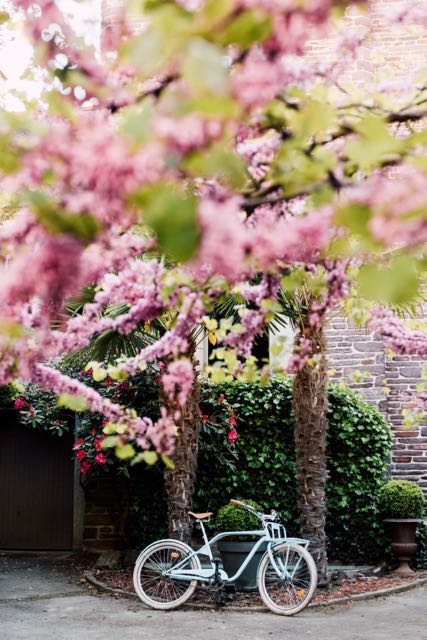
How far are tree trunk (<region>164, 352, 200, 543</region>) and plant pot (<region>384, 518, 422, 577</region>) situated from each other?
2809mm

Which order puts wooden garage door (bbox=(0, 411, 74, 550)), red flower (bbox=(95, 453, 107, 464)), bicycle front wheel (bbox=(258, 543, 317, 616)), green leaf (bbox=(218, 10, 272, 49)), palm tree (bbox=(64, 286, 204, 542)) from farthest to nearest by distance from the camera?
wooden garage door (bbox=(0, 411, 74, 550)) < red flower (bbox=(95, 453, 107, 464)) < palm tree (bbox=(64, 286, 204, 542)) < bicycle front wheel (bbox=(258, 543, 317, 616)) < green leaf (bbox=(218, 10, 272, 49))

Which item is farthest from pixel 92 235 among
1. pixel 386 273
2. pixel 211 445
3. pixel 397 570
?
→ pixel 397 570

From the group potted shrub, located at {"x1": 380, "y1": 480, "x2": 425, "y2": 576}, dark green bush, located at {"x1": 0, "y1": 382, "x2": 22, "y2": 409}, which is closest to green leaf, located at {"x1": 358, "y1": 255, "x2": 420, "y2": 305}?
potted shrub, located at {"x1": 380, "y1": 480, "x2": 425, "y2": 576}

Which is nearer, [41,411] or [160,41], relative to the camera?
[160,41]

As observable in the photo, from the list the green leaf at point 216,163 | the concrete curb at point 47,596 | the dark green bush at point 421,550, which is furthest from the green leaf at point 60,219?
the dark green bush at point 421,550

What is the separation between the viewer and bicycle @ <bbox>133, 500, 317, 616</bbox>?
26.7ft

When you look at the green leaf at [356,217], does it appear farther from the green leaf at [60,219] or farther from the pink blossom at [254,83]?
the green leaf at [60,219]

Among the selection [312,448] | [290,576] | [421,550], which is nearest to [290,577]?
[290,576]

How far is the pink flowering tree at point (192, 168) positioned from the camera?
1.95m

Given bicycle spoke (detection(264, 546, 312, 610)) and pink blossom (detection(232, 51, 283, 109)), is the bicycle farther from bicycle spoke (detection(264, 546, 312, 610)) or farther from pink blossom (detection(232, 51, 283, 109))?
pink blossom (detection(232, 51, 283, 109))

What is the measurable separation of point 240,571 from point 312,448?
5.60 ft

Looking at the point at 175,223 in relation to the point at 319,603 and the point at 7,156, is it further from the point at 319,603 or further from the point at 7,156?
the point at 319,603

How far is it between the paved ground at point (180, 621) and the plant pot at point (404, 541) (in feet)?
3.10

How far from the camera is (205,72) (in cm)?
176
